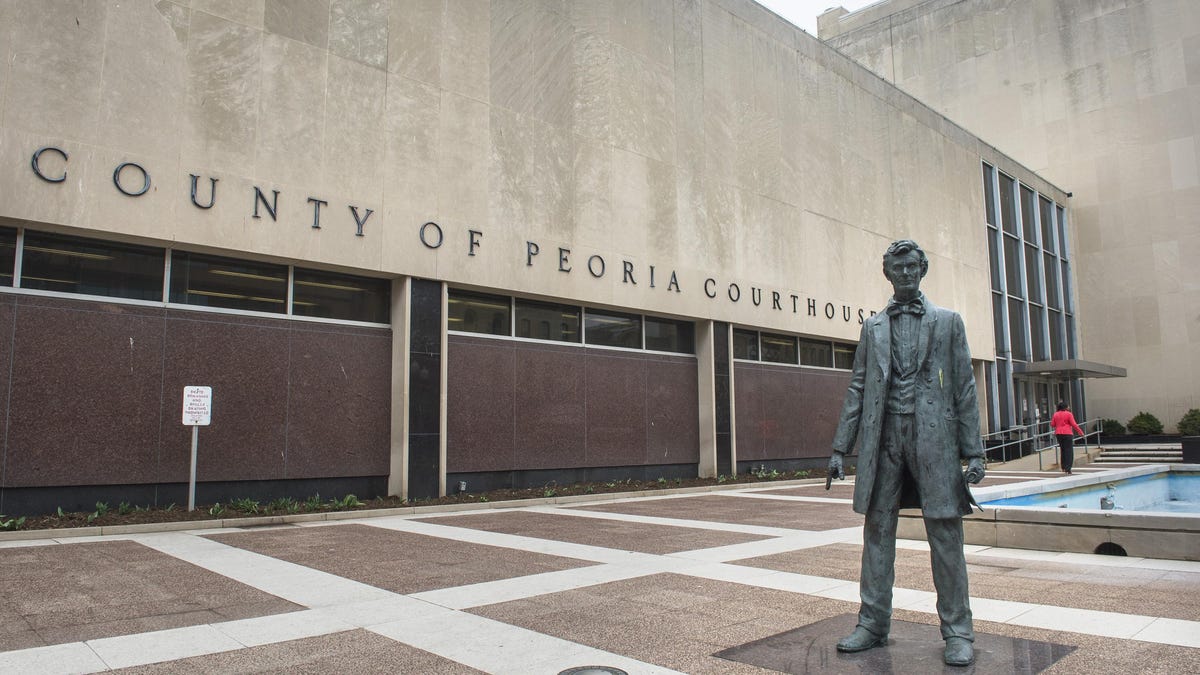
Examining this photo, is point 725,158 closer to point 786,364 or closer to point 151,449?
point 786,364

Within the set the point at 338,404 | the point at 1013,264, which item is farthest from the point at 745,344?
the point at 1013,264

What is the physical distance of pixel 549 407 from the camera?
1789cm

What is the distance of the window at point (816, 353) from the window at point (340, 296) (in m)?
14.5

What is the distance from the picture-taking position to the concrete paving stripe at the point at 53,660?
176 inches

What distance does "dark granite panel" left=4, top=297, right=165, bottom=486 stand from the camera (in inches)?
454

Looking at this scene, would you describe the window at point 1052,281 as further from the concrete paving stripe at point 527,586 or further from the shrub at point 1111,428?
the concrete paving stripe at point 527,586

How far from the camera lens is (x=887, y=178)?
29.0 m

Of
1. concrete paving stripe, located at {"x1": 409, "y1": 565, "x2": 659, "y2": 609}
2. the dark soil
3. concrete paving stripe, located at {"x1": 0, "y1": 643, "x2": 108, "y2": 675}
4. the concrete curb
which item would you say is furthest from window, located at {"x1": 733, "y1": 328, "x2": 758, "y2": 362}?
concrete paving stripe, located at {"x1": 0, "y1": 643, "x2": 108, "y2": 675}

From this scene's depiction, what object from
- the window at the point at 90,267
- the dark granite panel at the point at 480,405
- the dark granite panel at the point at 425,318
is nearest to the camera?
the window at the point at 90,267

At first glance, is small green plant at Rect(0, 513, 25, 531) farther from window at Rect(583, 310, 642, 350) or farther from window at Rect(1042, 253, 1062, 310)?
window at Rect(1042, 253, 1062, 310)

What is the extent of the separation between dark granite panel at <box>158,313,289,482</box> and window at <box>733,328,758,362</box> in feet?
42.7

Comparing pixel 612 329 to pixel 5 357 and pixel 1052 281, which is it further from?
pixel 1052 281

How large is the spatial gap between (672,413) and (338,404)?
912 cm

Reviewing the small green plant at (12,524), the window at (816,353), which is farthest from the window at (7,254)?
the window at (816,353)
